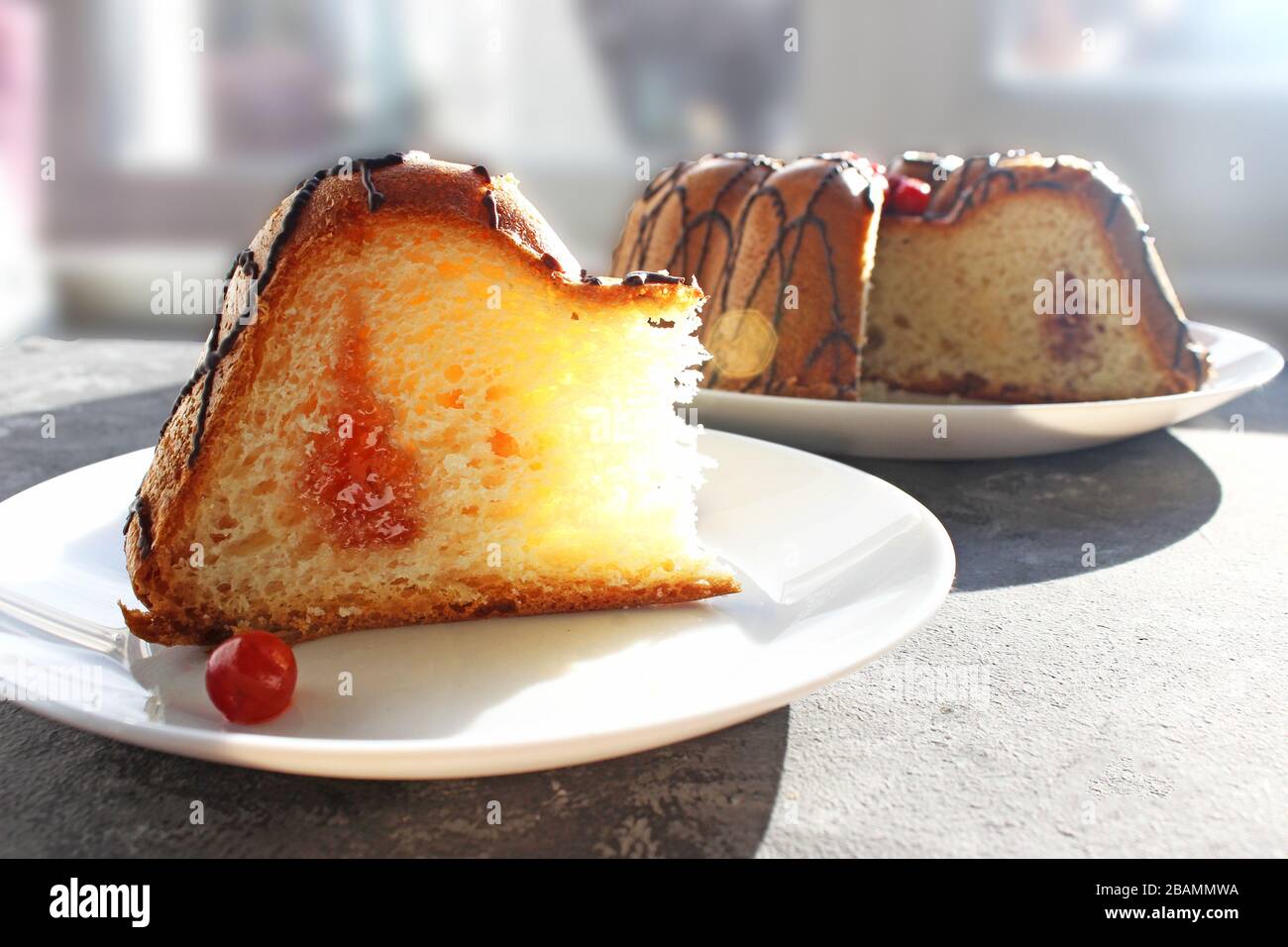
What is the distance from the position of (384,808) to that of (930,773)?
47cm

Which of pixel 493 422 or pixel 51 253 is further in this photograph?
pixel 51 253

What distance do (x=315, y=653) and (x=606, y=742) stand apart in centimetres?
49

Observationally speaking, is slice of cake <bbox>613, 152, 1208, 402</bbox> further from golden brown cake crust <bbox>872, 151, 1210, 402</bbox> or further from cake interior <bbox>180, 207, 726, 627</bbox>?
cake interior <bbox>180, 207, 726, 627</bbox>

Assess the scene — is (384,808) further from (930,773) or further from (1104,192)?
(1104,192)

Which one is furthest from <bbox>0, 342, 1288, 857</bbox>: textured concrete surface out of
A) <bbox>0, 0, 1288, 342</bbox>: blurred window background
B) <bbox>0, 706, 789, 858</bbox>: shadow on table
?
<bbox>0, 0, 1288, 342</bbox>: blurred window background

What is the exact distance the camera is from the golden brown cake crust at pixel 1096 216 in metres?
2.31

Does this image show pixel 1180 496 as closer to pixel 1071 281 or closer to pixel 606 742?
pixel 1071 281

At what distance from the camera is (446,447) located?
51.0 inches

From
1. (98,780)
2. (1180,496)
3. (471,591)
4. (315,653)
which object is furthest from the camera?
(1180,496)

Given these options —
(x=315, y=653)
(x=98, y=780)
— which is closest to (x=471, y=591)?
(x=315, y=653)

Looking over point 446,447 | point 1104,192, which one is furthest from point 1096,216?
point 446,447

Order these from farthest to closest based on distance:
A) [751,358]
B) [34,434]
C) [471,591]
Answer: [751,358] < [34,434] < [471,591]

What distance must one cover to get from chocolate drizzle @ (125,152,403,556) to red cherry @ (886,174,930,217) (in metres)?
1.50

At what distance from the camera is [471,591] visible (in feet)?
4.23
